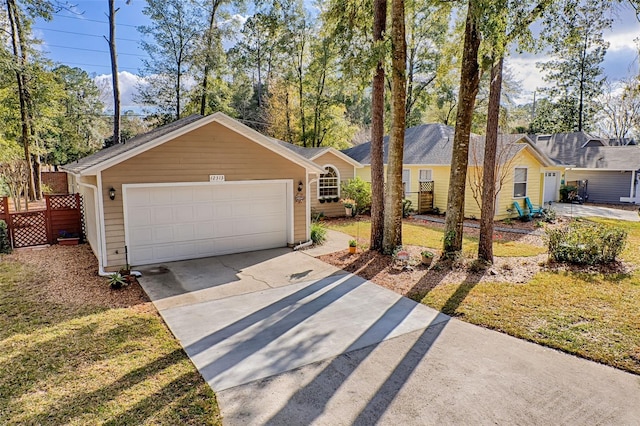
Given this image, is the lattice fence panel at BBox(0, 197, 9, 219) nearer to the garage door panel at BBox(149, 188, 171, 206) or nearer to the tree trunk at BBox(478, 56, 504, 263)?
the garage door panel at BBox(149, 188, 171, 206)

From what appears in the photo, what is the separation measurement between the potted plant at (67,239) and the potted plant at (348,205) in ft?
34.6

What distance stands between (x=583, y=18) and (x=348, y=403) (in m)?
9.03

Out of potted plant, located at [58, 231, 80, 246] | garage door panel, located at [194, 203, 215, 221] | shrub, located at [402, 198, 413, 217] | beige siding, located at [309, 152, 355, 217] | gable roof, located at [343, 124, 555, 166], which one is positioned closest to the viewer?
garage door panel, located at [194, 203, 215, 221]

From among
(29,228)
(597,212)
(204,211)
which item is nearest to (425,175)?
(597,212)

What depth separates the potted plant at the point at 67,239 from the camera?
11445 mm

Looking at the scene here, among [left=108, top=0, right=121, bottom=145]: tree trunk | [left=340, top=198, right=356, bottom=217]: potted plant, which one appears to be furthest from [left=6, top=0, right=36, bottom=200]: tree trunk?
[left=340, top=198, right=356, bottom=217]: potted plant

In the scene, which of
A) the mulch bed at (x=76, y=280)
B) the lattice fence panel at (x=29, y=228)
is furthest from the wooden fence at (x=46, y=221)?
the mulch bed at (x=76, y=280)

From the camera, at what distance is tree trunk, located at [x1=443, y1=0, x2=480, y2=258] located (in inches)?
334

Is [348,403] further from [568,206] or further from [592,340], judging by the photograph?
[568,206]

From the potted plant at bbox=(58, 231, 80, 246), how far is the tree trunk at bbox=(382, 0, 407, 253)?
9.38 meters

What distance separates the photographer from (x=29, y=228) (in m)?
11.2

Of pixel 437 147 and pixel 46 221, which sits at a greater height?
pixel 437 147

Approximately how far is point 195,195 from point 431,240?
7.45m

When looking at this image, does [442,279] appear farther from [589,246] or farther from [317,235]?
[317,235]
